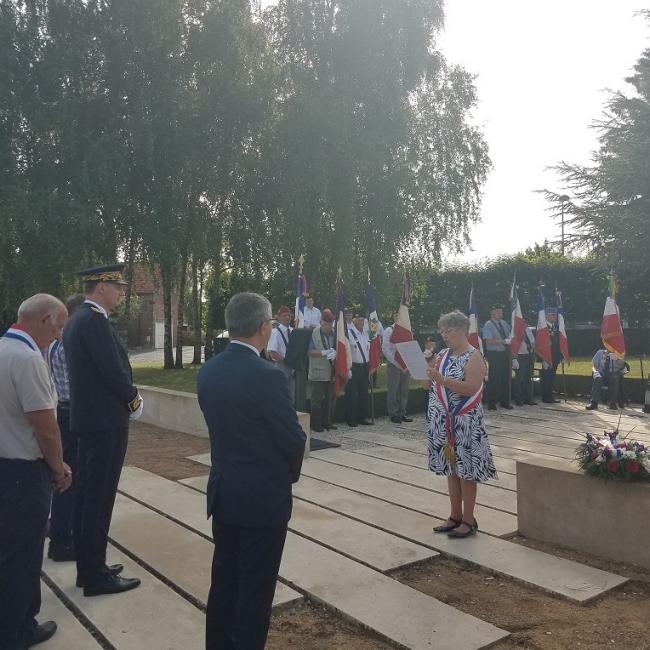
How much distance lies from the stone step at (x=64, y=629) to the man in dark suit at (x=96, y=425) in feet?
0.59

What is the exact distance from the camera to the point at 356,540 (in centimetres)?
477

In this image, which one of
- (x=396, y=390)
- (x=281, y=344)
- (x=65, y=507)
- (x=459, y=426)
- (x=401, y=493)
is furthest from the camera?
(x=396, y=390)

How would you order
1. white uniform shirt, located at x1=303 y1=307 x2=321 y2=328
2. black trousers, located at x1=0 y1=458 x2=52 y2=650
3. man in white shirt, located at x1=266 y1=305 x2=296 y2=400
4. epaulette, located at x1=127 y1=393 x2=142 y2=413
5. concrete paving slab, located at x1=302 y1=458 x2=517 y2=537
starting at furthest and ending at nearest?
white uniform shirt, located at x1=303 y1=307 x2=321 y2=328, man in white shirt, located at x1=266 y1=305 x2=296 y2=400, concrete paving slab, located at x1=302 y1=458 x2=517 y2=537, epaulette, located at x1=127 y1=393 x2=142 y2=413, black trousers, located at x1=0 y1=458 x2=52 y2=650

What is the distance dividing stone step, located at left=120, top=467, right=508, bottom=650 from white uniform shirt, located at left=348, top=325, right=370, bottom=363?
5934 mm

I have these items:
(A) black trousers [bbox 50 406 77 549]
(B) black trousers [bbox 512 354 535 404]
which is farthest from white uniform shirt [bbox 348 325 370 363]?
(A) black trousers [bbox 50 406 77 549]

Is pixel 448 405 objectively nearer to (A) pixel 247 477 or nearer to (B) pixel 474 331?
(A) pixel 247 477

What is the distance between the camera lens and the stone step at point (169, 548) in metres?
3.89

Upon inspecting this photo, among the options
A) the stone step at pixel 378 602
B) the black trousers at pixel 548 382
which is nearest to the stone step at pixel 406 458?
the stone step at pixel 378 602

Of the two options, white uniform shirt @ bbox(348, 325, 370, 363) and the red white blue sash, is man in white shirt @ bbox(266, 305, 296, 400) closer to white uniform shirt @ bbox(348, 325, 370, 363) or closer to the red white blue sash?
white uniform shirt @ bbox(348, 325, 370, 363)

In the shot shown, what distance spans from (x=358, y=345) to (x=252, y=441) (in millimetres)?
8141

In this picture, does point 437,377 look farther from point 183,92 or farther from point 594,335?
point 594,335

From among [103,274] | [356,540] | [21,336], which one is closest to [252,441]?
[21,336]

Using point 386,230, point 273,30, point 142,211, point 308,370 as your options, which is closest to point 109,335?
point 308,370

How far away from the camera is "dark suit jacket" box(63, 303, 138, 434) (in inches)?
148
